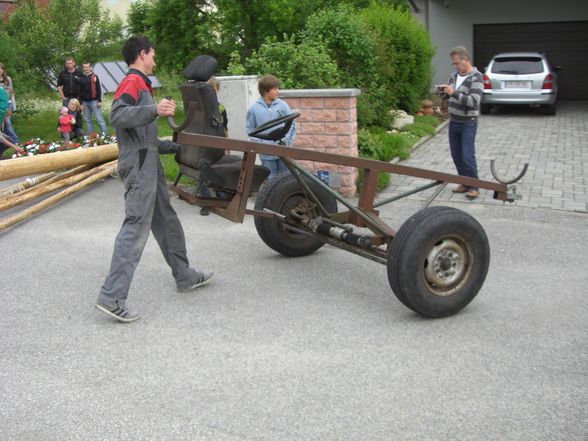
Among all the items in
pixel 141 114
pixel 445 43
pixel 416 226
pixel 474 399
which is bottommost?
pixel 474 399

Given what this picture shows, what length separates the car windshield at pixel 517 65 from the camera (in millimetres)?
18172

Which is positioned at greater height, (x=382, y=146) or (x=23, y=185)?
(x=382, y=146)

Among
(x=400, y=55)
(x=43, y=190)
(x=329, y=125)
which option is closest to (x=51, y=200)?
(x=43, y=190)

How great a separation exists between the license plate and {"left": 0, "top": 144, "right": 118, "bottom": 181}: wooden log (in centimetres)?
1049

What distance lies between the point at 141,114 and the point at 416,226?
2047 millimetres

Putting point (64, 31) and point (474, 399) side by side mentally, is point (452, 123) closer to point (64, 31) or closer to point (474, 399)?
point (474, 399)

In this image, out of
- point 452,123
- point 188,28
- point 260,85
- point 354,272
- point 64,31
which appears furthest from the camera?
point 64,31

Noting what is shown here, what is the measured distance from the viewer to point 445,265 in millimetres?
5434

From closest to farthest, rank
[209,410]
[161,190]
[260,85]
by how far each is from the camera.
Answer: [209,410]
[161,190]
[260,85]

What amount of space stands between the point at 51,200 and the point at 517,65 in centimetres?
1274

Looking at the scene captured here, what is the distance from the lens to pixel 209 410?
421 cm

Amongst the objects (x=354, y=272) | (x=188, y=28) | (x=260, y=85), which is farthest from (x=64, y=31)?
(x=354, y=272)

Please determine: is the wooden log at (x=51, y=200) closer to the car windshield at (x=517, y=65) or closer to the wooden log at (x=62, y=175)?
the wooden log at (x=62, y=175)

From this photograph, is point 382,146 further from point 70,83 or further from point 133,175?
point 70,83
